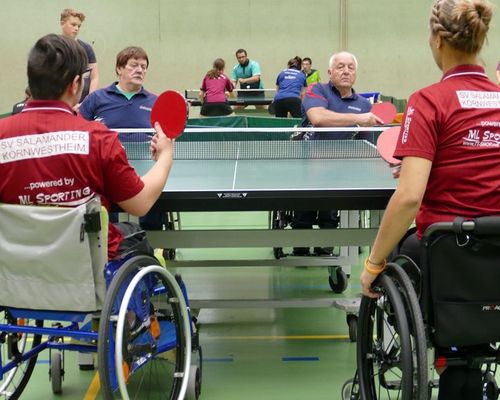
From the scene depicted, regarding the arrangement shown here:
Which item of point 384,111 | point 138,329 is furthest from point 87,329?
point 384,111

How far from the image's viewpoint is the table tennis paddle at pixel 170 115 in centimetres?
249

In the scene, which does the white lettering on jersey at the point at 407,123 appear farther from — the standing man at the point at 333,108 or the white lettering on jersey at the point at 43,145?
the standing man at the point at 333,108

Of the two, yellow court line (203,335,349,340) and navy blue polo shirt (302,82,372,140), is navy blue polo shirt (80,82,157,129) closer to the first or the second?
navy blue polo shirt (302,82,372,140)

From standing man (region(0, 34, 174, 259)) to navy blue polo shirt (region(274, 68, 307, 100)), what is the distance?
10.1m

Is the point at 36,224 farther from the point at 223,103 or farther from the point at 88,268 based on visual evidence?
the point at 223,103

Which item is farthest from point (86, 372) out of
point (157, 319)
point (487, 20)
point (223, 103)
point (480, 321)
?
point (223, 103)

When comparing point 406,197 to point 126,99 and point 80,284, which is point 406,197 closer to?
point 80,284

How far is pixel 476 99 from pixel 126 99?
3.23 meters

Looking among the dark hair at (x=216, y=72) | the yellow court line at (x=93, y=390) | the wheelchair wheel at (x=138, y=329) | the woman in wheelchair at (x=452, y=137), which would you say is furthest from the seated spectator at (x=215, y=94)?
the woman in wheelchair at (x=452, y=137)

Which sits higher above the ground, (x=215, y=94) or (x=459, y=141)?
(x=459, y=141)

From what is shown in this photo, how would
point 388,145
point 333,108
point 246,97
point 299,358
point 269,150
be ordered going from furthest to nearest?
point 246,97
point 333,108
point 269,150
point 299,358
point 388,145

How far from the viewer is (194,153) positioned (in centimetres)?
455

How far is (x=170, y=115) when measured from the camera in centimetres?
250

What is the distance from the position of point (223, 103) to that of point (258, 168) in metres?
9.85
